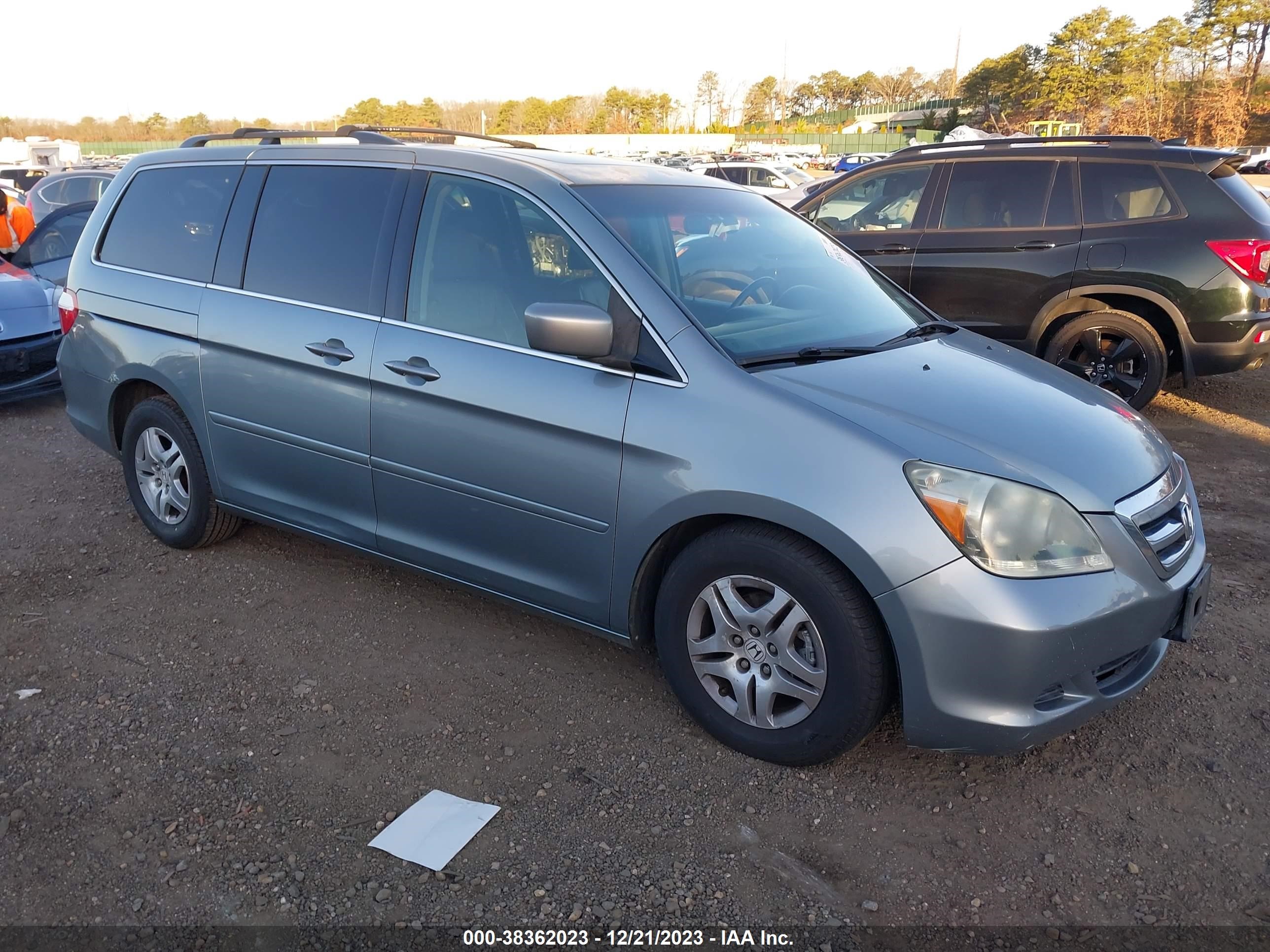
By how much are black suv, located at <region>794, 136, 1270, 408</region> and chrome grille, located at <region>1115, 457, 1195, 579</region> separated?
3640 mm

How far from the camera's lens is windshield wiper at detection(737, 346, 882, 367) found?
10.1ft

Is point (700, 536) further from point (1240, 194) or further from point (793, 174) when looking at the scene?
point (793, 174)

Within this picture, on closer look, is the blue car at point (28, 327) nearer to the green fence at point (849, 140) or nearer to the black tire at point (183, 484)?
the black tire at point (183, 484)

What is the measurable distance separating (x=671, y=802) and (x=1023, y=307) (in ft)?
17.3

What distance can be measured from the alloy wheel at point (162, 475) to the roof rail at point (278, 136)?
1.41 metres

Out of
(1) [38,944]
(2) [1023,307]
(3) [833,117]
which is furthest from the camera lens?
(3) [833,117]

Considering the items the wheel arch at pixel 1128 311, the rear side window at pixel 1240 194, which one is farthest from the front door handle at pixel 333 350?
the rear side window at pixel 1240 194

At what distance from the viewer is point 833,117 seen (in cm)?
11719

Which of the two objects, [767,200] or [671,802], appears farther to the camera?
[767,200]

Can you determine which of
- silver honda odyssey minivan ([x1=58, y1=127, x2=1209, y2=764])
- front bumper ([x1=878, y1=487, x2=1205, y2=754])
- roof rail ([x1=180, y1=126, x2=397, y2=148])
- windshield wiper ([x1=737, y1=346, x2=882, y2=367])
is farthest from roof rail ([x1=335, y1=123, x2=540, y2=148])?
front bumper ([x1=878, y1=487, x2=1205, y2=754])

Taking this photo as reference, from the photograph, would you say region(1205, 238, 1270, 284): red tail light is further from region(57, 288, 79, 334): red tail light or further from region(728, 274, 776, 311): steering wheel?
region(57, 288, 79, 334): red tail light

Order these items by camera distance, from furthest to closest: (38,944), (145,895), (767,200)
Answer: (767,200) < (145,895) < (38,944)

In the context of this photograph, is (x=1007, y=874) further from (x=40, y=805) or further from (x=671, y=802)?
(x=40, y=805)

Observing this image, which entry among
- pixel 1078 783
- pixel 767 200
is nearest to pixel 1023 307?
pixel 767 200
